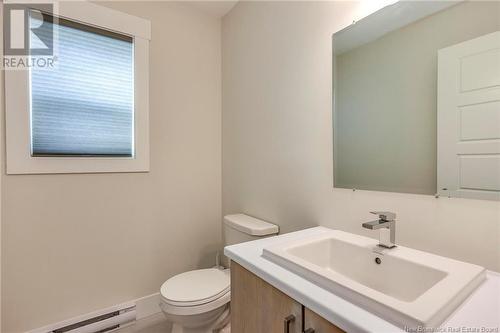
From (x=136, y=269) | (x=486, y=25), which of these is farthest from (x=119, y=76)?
(x=486, y=25)

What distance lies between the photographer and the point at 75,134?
159 cm

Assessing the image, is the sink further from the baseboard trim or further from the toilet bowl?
the baseboard trim

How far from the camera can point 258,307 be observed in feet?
2.75

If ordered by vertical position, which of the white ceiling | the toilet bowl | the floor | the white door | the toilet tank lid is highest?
the white ceiling

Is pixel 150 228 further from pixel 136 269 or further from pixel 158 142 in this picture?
pixel 158 142

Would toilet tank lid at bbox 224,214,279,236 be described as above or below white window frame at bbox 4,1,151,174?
below

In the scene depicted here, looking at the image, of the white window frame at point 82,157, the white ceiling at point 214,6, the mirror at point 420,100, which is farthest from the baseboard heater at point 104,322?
the white ceiling at point 214,6

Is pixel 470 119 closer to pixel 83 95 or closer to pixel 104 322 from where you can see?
pixel 83 95

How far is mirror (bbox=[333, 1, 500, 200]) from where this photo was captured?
789mm

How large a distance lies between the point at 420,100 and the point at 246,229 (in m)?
1.09

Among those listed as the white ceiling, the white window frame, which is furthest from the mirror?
the white window frame

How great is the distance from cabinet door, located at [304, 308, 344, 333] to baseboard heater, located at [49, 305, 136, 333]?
155cm

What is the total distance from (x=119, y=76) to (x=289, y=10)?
47.6 inches

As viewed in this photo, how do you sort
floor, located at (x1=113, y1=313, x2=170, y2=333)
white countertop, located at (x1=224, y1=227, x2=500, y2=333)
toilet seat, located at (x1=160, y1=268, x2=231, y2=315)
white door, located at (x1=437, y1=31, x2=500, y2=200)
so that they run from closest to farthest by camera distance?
white countertop, located at (x1=224, y1=227, x2=500, y2=333) → white door, located at (x1=437, y1=31, x2=500, y2=200) → toilet seat, located at (x1=160, y1=268, x2=231, y2=315) → floor, located at (x1=113, y1=313, x2=170, y2=333)
